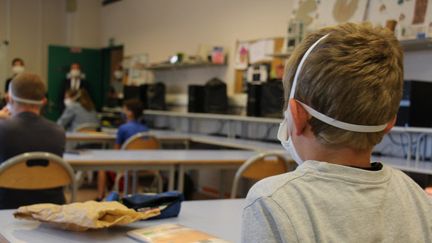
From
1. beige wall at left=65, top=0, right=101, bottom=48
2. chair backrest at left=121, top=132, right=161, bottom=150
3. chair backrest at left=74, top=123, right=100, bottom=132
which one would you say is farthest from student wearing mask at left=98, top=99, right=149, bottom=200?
beige wall at left=65, top=0, right=101, bottom=48

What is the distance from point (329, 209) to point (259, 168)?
6.23ft

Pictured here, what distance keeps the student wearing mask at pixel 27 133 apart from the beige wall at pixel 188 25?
130 inches

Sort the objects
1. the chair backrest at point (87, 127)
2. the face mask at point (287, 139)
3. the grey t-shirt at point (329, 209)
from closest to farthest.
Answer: the grey t-shirt at point (329, 209) → the face mask at point (287, 139) → the chair backrest at point (87, 127)

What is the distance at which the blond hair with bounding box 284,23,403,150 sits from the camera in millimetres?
792

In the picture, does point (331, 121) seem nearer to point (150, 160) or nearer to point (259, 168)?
point (259, 168)

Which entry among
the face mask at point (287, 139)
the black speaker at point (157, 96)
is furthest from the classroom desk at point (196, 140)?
the face mask at point (287, 139)

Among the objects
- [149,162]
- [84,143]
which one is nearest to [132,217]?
[149,162]

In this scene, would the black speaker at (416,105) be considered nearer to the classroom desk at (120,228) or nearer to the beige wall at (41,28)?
the classroom desk at (120,228)

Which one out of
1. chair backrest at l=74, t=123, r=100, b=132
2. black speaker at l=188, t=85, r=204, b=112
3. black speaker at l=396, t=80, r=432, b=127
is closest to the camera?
black speaker at l=396, t=80, r=432, b=127

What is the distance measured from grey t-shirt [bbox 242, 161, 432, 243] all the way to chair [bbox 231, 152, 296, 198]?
1659mm

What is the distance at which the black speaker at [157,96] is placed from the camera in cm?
676

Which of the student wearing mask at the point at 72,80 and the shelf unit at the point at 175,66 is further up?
the shelf unit at the point at 175,66

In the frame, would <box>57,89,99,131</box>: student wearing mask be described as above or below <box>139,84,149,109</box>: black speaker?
below

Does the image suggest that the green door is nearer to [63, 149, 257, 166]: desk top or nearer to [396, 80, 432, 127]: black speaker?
[63, 149, 257, 166]: desk top
